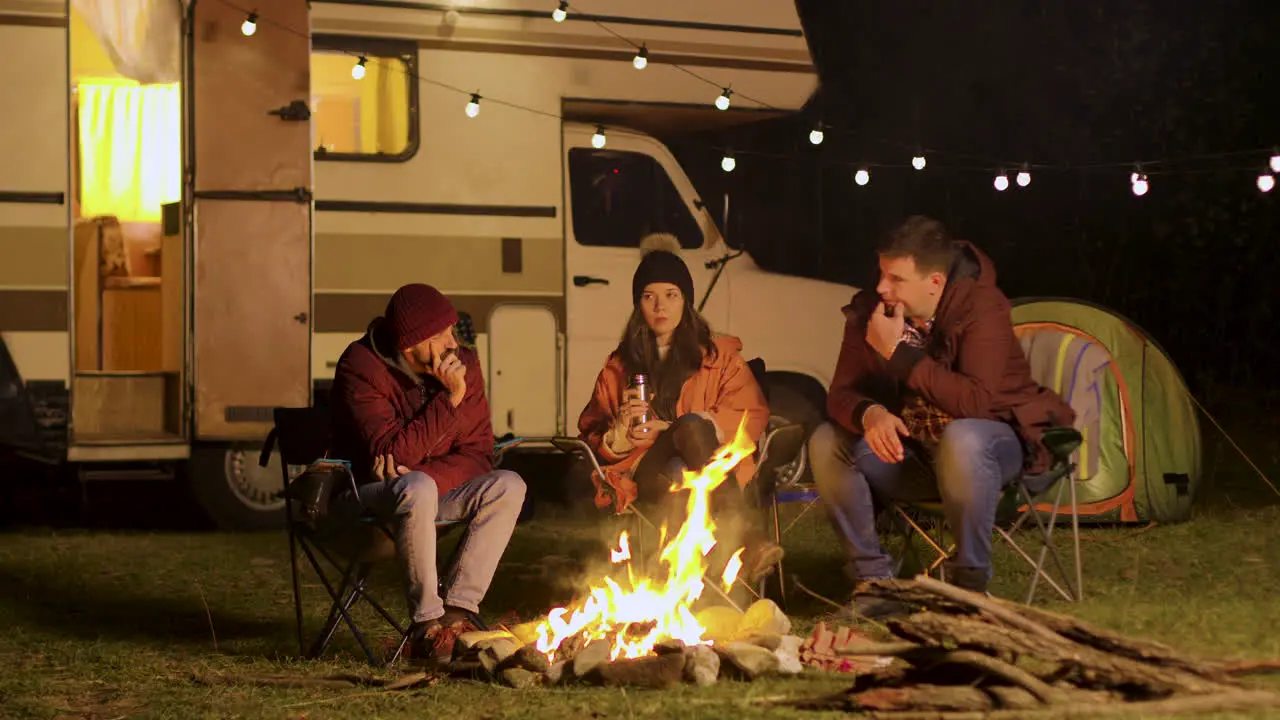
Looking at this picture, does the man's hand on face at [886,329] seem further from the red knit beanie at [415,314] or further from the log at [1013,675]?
the log at [1013,675]

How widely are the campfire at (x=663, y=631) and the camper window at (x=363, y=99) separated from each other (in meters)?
2.98

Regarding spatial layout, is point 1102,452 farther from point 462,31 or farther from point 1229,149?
point 1229,149

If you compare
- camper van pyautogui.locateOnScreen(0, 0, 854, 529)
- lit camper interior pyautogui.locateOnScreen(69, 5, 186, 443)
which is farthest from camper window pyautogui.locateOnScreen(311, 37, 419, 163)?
lit camper interior pyautogui.locateOnScreen(69, 5, 186, 443)

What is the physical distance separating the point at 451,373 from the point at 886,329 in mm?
1210

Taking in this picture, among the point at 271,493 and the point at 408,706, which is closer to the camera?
the point at 408,706

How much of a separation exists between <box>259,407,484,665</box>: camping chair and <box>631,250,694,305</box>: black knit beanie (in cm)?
107

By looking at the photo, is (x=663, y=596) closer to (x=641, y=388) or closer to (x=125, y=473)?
(x=641, y=388)

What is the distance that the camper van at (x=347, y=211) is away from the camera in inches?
262

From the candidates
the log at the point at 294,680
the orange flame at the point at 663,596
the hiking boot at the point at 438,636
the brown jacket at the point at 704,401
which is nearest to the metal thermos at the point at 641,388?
the brown jacket at the point at 704,401

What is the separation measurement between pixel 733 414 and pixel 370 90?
3.16 metres

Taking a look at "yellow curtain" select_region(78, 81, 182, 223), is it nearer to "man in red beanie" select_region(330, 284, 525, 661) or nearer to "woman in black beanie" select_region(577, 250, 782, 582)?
"woman in black beanie" select_region(577, 250, 782, 582)

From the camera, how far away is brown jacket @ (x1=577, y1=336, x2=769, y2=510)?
4.79 meters

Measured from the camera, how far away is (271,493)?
7.16 metres

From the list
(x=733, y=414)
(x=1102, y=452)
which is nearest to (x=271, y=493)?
(x=733, y=414)
